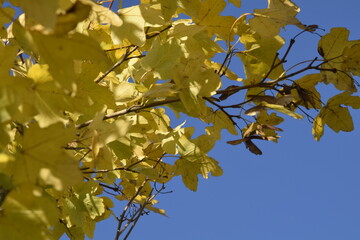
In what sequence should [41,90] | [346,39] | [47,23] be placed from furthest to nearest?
1. [346,39]
2. [41,90]
3. [47,23]

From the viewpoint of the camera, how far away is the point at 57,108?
1.95ft

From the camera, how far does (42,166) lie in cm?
47

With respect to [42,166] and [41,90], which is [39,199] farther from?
[41,90]

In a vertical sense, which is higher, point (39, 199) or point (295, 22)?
point (295, 22)

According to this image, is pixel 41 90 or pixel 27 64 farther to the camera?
pixel 27 64

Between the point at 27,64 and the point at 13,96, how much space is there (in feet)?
1.34

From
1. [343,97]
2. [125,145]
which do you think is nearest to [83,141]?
[125,145]

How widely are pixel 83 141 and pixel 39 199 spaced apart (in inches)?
13.7

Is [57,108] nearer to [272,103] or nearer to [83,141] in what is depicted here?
[83,141]

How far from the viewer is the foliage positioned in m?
0.46

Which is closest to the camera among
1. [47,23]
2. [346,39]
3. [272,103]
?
[47,23]

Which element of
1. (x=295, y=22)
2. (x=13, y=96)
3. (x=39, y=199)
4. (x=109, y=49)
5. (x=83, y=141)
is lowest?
(x=39, y=199)

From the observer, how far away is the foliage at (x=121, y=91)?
1.51 ft

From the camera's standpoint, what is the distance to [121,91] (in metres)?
0.87
